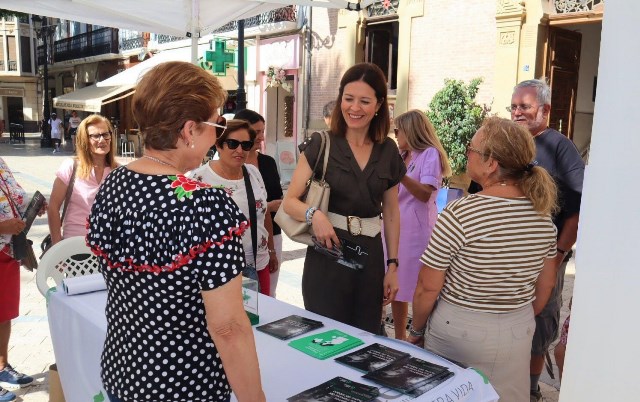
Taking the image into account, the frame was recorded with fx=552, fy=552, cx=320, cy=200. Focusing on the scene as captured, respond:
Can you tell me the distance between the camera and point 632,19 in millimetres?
1413

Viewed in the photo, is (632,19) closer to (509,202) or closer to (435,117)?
(509,202)

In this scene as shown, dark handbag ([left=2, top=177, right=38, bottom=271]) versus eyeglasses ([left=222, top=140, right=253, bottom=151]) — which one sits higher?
eyeglasses ([left=222, top=140, right=253, bottom=151])

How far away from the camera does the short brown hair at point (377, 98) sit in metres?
2.64

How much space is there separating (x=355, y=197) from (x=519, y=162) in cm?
78

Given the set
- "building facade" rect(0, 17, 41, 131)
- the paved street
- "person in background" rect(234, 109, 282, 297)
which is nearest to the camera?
the paved street

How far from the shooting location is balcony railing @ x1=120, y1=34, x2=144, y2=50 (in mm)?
24422

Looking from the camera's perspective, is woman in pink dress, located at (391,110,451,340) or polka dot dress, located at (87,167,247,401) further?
woman in pink dress, located at (391,110,451,340)

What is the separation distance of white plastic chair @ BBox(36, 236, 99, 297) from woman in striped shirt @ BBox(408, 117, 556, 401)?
80.5 inches

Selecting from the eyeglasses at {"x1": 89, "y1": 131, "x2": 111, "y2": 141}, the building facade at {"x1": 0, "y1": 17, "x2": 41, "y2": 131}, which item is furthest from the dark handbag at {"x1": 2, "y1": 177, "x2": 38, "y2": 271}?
the building facade at {"x1": 0, "y1": 17, "x2": 41, "y2": 131}

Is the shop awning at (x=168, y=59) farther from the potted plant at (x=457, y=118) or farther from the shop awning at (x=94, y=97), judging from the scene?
the potted plant at (x=457, y=118)

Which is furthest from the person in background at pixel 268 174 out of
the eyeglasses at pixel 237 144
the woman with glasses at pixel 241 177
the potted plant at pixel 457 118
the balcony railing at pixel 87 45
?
the balcony railing at pixel 87 45

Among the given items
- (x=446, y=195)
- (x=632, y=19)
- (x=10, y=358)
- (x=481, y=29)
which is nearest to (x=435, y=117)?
(x=481, y=29)

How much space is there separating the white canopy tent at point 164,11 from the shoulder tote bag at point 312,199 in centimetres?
239

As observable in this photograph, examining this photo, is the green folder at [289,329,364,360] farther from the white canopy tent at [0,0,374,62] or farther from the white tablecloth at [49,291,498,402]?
the white canopy tent at [0,0,374,62]
